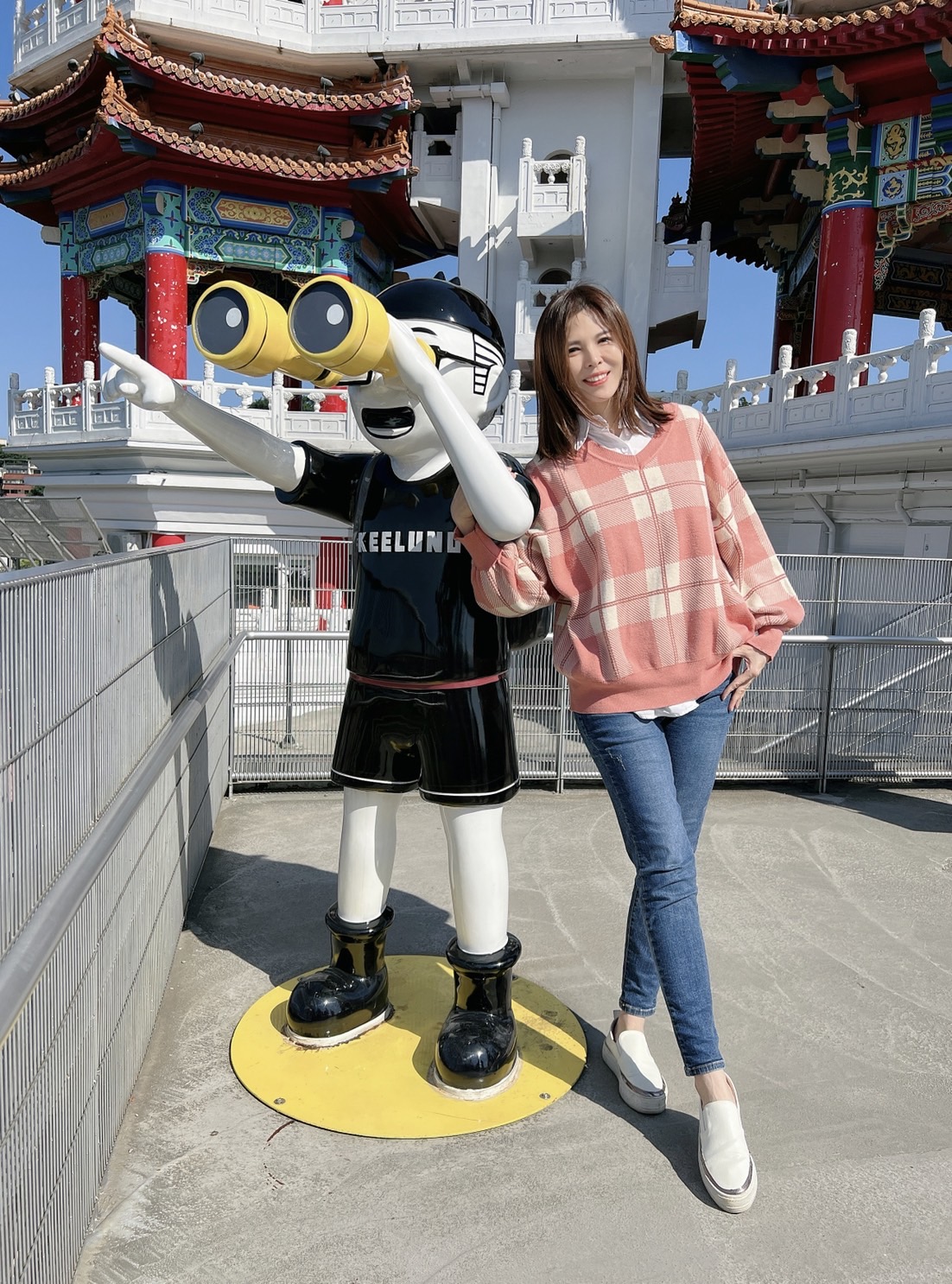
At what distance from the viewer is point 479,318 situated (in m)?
2.31

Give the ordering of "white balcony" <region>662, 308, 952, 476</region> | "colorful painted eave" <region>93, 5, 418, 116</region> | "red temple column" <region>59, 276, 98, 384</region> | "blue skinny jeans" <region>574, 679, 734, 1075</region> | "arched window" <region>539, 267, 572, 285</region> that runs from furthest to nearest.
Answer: "arched window" <region>539, 267, 572, 285</region>
"red temple column" <region>59, 276, 98, 384</region>
"colorful painted eave" <region>93, 5, 418, 116</region>
"white balcony" <region>662, 308, 952, 476</region>
"blue skinny jeans" <region>574, 679, 734, 1075</region>

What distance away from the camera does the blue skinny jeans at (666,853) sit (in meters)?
1.86

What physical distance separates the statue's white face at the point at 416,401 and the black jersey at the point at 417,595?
0.10m

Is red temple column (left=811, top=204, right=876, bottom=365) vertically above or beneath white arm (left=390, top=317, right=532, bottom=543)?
above

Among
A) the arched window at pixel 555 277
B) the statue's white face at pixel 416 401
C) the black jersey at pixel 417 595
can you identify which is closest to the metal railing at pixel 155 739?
the black jersey at pixel 417 595

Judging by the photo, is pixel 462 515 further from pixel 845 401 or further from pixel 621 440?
pixel 845 401

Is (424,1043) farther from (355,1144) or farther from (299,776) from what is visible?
(299,776)

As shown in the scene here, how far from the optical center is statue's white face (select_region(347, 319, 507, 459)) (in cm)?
219

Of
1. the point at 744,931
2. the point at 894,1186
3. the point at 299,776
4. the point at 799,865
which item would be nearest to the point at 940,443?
the point at 799,865

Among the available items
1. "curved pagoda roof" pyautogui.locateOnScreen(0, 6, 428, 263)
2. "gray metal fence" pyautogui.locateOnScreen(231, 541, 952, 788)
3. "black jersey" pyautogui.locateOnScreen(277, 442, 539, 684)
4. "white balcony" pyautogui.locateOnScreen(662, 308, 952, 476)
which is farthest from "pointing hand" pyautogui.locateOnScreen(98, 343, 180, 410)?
"curved pagoda roof" pyautogui.locateOnScreen(0, 6, 428, 263)

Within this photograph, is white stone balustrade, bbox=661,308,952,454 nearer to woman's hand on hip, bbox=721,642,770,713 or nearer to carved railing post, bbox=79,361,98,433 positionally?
woman's hand on hip, bbox=721,642,770,713

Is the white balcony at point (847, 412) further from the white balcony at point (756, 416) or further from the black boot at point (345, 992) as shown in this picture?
the black boot at point (345, 992)

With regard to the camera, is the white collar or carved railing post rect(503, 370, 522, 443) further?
carved railing post rect(503, 370, 522, 443)

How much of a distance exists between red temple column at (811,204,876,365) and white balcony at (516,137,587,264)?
2.79 meters
